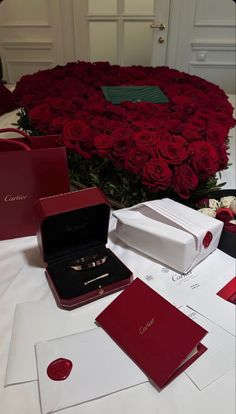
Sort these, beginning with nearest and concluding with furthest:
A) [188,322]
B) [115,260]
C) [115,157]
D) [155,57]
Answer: [188,322], [115,260], [115,157], [155,57]

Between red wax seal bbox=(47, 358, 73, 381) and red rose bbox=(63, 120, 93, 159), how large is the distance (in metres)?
0.56

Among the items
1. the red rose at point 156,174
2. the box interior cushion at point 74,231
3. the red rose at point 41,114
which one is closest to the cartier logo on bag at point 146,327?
the box interior cushion at point 74,231

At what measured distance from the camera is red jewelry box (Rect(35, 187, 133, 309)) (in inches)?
27.6

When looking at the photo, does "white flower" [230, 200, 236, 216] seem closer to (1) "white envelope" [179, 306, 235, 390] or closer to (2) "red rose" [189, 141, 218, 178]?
(2) "red rose" [189, 141, 218, 178]

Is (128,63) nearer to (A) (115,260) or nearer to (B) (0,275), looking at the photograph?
(A) (115,260)

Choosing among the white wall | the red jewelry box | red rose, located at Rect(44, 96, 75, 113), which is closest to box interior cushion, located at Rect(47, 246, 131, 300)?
the red jewelry box

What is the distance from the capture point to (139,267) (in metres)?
0.82

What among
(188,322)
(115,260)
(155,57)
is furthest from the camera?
(155,57)

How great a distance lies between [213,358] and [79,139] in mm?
648

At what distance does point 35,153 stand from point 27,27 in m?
0.41

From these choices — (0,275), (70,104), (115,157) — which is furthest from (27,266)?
(70,104)

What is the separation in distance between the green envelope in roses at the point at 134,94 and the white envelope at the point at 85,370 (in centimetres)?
89

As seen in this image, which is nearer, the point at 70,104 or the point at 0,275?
the point at 0,275

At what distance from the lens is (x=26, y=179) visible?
32.6 inches
